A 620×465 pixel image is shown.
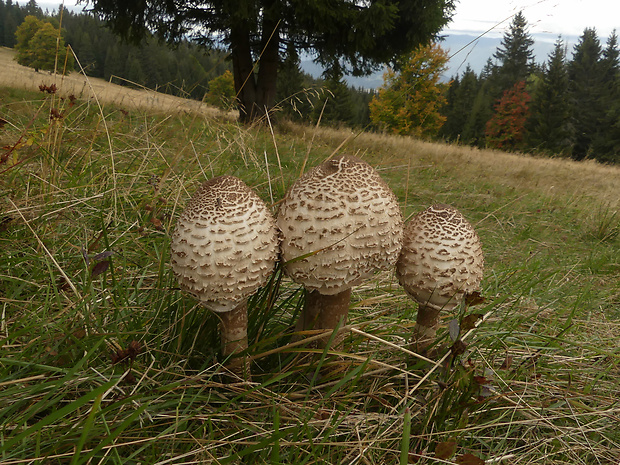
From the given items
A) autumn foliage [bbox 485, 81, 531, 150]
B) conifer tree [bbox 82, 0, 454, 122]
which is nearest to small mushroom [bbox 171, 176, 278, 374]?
conifer tree [bbox 82, 0, 454, 122]

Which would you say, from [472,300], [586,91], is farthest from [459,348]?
[586,91]

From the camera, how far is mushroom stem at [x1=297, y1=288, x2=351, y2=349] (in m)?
1.70

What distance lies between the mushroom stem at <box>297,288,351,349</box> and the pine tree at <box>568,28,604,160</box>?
43.2 meters

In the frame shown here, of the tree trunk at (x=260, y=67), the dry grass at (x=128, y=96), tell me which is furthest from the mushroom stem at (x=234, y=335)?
the tree trunk at (x=260, y=67)

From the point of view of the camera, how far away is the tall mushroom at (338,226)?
4.67 ft

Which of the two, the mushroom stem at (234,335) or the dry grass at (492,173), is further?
the dry grass at (492,173)

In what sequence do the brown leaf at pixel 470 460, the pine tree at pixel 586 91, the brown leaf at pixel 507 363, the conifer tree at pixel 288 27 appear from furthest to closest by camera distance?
the pine tree at pixel 586 91 → the conifer tree at pixel 288 27 → the brown leaf at pixel 507 363 → the brown leaf at pixel 470 460

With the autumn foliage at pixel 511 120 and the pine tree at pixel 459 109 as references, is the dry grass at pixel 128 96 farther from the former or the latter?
the pine tree at pixel 459 109

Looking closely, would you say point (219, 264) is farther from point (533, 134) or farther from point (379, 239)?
point (533, 134)

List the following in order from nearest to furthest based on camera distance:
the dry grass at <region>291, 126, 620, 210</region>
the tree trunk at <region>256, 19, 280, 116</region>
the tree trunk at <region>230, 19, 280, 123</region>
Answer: the dry grass at <region>291, 126, 620, 210</region>
the tree trunk at <region>230, 19, 280, 123</region>
the tree trunk at <region>256, 19, 280, 116</region>

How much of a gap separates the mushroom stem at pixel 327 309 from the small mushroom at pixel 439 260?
280mm

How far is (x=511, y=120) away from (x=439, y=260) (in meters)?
47.9

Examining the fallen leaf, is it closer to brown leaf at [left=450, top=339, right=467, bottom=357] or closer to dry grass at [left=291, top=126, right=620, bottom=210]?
brown leaf at [left=450, top=339, right=467, bottom=357]

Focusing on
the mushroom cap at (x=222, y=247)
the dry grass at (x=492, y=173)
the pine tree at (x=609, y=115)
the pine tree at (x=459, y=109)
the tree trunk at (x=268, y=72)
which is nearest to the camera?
the mushroom cap at (x=222, y=247)
